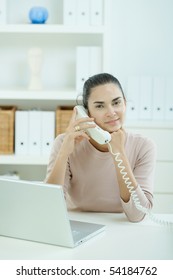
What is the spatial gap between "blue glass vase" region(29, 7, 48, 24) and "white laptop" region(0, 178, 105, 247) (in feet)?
7.39

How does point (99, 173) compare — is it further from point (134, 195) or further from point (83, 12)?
point (83, 12)

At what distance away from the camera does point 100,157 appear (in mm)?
2150

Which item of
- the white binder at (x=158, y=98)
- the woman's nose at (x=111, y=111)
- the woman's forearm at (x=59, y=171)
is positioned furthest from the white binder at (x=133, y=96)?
the woman's forearm at (x=59, y=171)

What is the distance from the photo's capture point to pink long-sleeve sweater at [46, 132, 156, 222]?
2.09 metres

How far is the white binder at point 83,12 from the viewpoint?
347 cm

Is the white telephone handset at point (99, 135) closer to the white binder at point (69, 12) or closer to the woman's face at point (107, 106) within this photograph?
the woman's face at point (107, 106)

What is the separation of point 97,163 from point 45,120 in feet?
4.93

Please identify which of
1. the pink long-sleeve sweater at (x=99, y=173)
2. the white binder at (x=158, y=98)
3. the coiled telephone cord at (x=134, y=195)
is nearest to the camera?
the coiled telephone cord at (x=134, y=195)

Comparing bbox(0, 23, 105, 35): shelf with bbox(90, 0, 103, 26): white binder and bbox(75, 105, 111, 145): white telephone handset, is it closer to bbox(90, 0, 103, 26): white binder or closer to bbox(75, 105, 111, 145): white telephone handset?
bbox(90, 0, 103, 26): white binder

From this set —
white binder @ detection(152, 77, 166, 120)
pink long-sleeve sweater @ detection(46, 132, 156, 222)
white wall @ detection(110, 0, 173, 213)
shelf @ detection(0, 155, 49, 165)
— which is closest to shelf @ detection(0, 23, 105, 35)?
white wall @ detection(110, 0, 173, 213)

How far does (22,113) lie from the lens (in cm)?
358

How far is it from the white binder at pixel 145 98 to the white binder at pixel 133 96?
0.03 metres

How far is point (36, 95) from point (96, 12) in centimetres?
72
